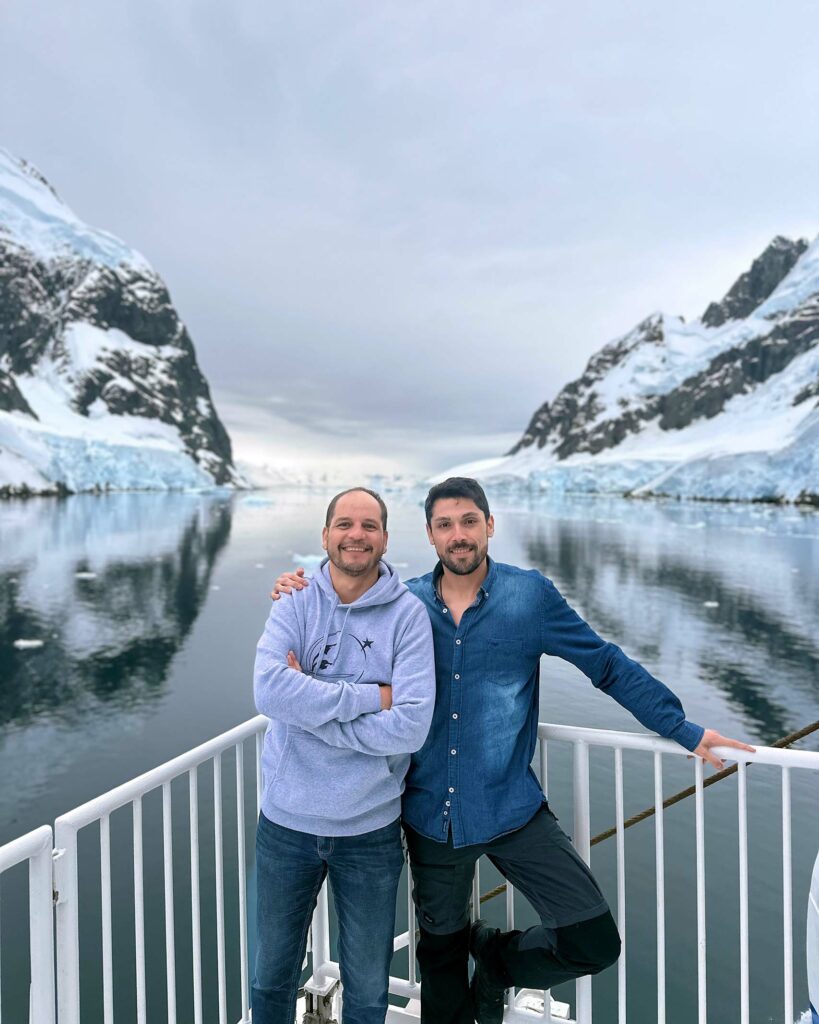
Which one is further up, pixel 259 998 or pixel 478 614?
pixel 478 614

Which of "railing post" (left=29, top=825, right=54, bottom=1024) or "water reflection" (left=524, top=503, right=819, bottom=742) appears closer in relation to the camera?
"railing post" (left=29, top=825, right=54, bottom=1024)

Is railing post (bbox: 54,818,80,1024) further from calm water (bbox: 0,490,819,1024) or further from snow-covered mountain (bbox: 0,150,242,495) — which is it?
snow-covered mountain (bbox: 0,150,242,495)

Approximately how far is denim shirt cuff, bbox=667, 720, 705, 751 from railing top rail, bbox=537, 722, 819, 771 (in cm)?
3

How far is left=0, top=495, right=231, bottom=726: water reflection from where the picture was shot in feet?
42.8

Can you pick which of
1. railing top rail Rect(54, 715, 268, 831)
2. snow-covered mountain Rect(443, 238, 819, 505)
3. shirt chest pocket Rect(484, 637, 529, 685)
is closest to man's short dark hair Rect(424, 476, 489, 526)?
shirt chest pocket Rect(484, 637, 529, 685)

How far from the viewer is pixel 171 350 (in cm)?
14225

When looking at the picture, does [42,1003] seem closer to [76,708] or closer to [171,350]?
[76,708]

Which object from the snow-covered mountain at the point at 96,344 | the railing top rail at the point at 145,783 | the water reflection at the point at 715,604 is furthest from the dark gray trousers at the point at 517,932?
the snow-covered mountain at the point at 96,344

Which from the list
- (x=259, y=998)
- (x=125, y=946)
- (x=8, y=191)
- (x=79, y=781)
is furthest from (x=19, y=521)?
(x=8, y=191)

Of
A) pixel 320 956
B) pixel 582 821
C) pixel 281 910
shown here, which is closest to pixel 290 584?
pixel 281 910

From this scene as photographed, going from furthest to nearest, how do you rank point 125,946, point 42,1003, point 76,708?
point 76,708 → point 125,946 → point 42,1003

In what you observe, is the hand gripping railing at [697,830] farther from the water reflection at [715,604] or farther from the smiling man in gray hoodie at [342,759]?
the water reflection at [715,604]

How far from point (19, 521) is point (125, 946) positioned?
42260mm

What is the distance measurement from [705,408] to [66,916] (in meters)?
137
